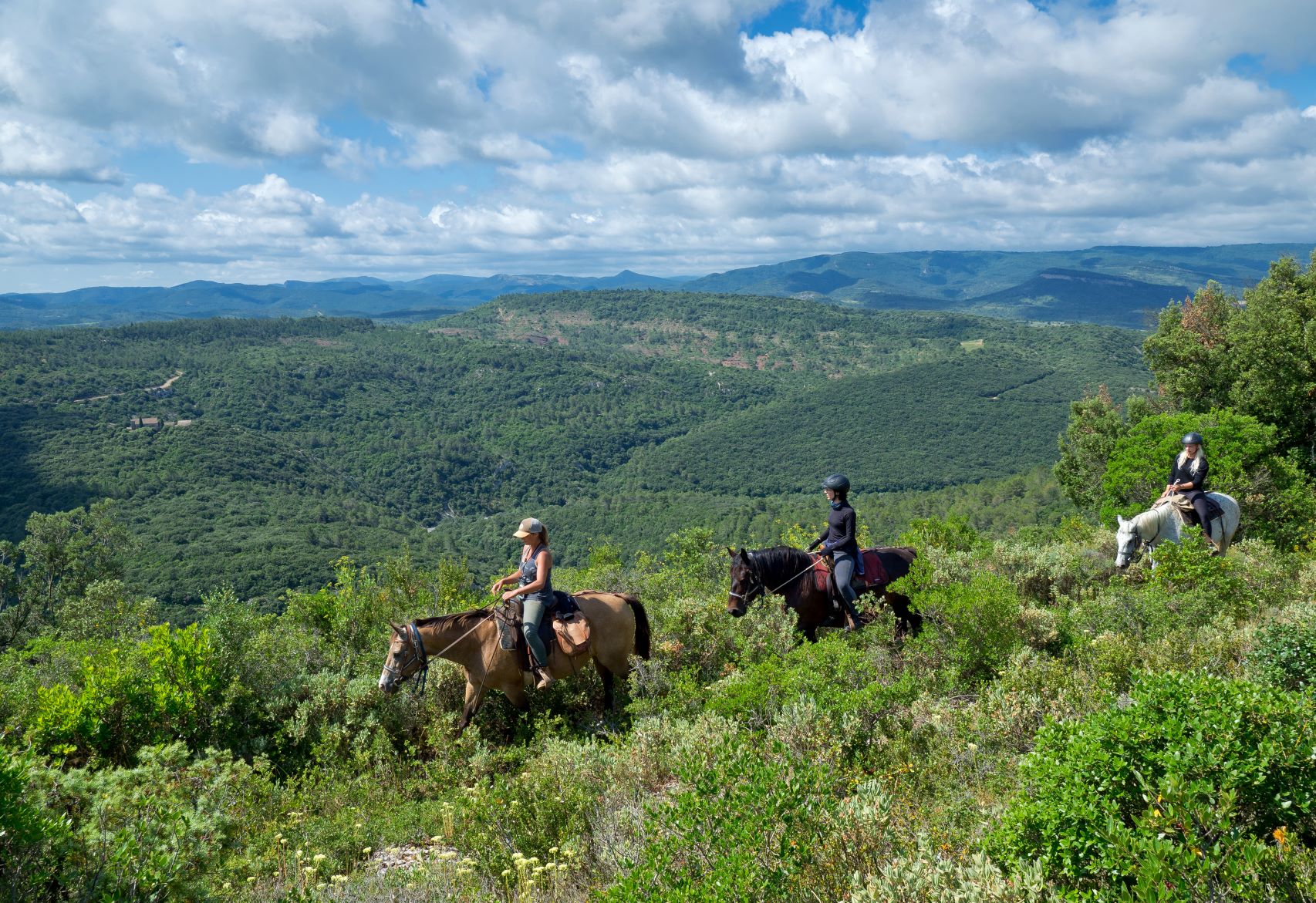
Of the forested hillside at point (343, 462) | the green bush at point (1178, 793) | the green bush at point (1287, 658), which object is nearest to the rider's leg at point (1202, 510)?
the green bush at point (1287, 658)

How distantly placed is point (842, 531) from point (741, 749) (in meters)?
5.33

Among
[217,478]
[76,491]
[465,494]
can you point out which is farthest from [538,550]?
[465,494]

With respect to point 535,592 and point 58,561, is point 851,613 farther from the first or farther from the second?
point 58,561

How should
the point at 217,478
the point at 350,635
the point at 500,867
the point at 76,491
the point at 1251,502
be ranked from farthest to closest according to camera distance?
the point at 217,478 < the point at 76,491 < the point at 1251,502 < the point at 350,635 < the point at 500,867

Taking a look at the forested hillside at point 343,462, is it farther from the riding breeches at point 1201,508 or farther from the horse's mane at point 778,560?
the riding breeches at point 1201,508

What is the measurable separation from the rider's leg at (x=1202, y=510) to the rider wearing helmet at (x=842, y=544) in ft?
22.9

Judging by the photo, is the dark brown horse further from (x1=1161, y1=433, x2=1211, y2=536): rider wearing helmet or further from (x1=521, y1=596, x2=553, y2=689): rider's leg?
(x1=1161, y1=433, x2=1211, y2=536): rider wearing helmet

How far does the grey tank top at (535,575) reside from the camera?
8375 millimetres

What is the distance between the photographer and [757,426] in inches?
7687

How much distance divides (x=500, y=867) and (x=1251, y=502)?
1690cm

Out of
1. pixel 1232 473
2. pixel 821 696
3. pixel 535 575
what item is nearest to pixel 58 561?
pixel 535 575

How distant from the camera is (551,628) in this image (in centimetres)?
852

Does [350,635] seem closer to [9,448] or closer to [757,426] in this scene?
[9,448]

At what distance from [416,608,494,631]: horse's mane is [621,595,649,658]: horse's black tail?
72.6 inches
